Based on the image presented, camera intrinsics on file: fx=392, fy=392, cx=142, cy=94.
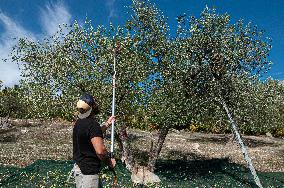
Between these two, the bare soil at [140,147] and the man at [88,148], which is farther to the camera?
the bare soil at [140,147]

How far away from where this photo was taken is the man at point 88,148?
8461 millimetres

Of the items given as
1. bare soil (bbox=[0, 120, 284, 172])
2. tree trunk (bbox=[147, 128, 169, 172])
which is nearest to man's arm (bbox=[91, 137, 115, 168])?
tree trunk (bbox=[147, 128, 169, 172])

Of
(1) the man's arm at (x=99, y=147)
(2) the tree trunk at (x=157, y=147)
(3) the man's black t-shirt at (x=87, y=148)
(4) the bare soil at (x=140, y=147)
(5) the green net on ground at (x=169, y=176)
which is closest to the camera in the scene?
(1) the man's arm at (x=99, y=147)

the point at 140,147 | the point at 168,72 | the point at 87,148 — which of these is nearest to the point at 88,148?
the point at 87,148

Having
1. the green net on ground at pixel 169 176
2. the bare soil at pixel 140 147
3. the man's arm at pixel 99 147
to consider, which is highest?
the bare soil at pixel 140 147

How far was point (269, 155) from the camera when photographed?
120 feet

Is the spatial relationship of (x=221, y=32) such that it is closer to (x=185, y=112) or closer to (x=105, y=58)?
(x=185, y=112)

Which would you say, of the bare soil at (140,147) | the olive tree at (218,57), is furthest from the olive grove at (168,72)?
the bare soil at (140,147)

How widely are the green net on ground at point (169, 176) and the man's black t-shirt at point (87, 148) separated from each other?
891 cm

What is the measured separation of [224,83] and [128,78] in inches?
227

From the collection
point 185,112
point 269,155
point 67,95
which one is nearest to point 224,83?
point 185,112

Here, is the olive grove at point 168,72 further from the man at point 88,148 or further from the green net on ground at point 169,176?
the man at point 88,148

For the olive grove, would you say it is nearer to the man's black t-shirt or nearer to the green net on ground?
the green net on ground

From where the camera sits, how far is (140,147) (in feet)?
123
